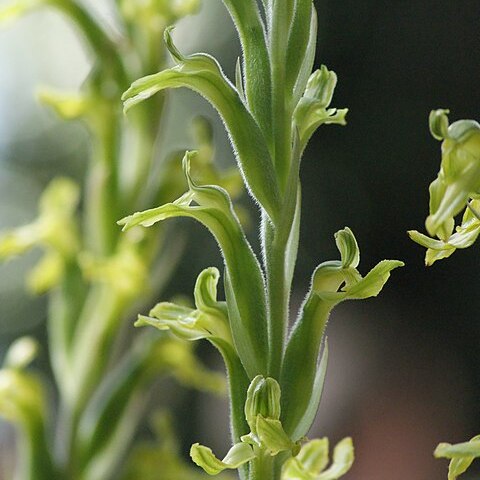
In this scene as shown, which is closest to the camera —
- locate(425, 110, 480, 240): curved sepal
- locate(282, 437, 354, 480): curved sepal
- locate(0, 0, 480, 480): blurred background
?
locate(425, 110, 480, 240): curved sepal

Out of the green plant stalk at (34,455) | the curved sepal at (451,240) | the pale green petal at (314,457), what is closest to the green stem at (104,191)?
the green plant stalk at (34,455)

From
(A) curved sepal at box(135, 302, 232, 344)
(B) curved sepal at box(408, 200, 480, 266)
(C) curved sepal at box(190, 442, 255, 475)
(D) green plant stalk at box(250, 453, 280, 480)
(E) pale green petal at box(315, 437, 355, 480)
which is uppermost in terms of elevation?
(B) curved sepal at box(408, 200, 480, 266)

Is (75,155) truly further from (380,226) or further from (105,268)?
(105,268)

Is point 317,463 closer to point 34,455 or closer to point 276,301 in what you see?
point 276,301

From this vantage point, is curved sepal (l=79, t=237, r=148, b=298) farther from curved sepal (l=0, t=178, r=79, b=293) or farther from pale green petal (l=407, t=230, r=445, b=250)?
pale green petal (l=407, t=230, r=445, b=250)

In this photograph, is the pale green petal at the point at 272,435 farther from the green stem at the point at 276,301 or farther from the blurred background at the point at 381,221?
the blurred background at the point at 381,221

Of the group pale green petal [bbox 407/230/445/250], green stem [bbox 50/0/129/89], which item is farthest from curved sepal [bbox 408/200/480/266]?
green stem [bbox 50/0/129/89]

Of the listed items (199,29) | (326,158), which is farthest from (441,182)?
(199,29)
